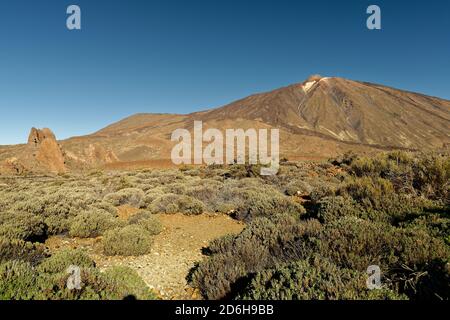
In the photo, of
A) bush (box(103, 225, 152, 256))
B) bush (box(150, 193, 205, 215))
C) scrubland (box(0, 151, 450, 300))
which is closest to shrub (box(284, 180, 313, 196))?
scrubland (box(0, 151, 450, 300))

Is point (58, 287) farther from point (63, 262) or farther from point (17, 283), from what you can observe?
point (63, 262)

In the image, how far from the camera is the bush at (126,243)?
19.7ft

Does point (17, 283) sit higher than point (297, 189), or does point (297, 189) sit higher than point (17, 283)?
point (17, 283)

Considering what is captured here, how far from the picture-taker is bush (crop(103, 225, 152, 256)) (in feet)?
19.7

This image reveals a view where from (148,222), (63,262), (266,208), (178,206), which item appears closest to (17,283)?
(63,262)

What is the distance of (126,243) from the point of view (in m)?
6.07

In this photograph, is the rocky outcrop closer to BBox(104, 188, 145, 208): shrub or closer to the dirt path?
BBox(104, 188, 145, 208): shrub

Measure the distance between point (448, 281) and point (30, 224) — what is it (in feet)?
25.4

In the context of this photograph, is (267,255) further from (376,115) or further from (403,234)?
(376,115)

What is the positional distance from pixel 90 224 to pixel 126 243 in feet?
6.23

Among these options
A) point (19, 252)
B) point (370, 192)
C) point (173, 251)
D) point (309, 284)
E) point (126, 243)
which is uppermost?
point (370, 192)

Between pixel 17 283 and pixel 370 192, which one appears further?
pixel 370 192

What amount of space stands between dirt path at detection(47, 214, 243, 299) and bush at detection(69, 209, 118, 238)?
229 millimetres
